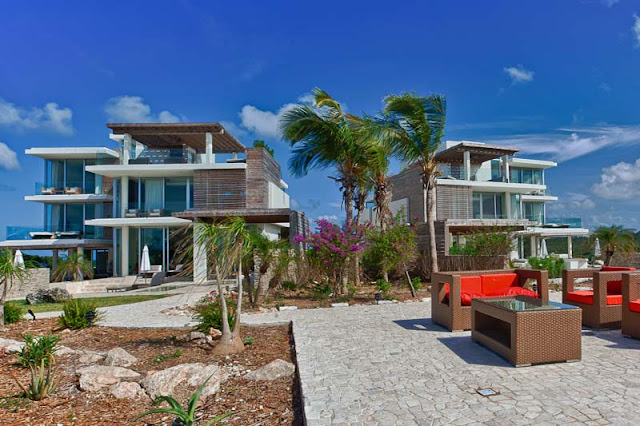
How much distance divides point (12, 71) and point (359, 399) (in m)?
12.4

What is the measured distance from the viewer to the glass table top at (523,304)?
15.3ft

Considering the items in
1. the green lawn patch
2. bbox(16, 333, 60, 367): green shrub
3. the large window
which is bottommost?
the green lawn patch

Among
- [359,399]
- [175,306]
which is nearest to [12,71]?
[175,306]

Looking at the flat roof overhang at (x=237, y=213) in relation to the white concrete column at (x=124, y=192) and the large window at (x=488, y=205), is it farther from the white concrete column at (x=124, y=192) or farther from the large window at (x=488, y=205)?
the large window at (x=488, y=205)

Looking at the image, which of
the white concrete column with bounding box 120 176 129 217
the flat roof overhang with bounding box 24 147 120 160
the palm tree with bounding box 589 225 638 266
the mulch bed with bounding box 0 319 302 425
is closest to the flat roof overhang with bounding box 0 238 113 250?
the white concrete column with bounding box 120 176 129 217

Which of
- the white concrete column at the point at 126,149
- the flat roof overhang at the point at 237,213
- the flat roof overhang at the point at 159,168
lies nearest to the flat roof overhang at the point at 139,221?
the flat roof overhang at the point at 159,168

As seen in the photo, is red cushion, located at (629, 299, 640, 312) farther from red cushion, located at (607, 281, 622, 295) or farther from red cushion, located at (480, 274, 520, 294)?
red cushion, located at (480, 274, 520, 294)

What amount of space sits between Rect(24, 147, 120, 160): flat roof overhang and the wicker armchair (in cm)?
2574

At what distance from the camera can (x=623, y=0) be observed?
859 centimetres

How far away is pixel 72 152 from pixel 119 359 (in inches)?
900

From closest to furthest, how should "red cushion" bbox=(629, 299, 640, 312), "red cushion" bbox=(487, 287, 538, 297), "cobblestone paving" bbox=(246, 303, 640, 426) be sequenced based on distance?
"cobblestone paving" bbox=(246, 303, 640, 426) → "red cushion" bbox=(629, 299, 640, 312) → "red cushion" bbox=(487, 287, 538, 297)

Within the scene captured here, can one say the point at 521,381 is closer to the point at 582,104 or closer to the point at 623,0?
the point at 623,0

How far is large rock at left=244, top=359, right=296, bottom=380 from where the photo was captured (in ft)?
15.4

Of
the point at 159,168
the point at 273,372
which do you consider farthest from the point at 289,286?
the point at 159,168
